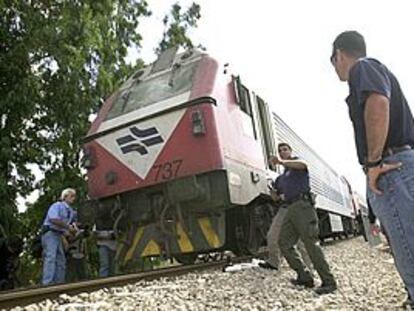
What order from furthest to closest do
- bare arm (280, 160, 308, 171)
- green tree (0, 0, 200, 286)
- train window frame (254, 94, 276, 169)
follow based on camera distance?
1. green tree (0, 0, 200, 286)
2. train window frame (254, 94, 276, 169)
3. bare arm (280, 160, 308, 171)

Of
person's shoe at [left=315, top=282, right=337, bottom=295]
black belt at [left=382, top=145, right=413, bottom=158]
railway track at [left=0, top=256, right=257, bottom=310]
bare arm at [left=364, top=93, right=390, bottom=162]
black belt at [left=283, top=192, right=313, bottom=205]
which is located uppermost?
black belt at [left=283, top=192, right=313, bottom=205]

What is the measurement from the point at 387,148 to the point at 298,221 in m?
3.37

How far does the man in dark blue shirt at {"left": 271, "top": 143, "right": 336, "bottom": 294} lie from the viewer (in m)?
5.59

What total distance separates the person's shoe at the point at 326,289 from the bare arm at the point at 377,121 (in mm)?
3214

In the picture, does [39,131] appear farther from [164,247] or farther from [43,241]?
[164,247]

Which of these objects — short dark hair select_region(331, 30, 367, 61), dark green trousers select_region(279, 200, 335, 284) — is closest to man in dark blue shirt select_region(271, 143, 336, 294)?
dark green trousers select_region(279, 200, 335, 284)

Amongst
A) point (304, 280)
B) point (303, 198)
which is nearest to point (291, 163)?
point (303, 198)

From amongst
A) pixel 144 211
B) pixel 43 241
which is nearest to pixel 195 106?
pixel 144 211

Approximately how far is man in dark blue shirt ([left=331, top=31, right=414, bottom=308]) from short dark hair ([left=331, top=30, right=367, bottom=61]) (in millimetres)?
115

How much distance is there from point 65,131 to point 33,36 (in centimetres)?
219

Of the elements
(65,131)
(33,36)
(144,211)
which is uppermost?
(33,36)

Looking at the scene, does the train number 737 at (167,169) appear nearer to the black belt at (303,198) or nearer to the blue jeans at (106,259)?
the blue jeans at (106,259)

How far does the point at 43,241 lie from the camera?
7723 mm

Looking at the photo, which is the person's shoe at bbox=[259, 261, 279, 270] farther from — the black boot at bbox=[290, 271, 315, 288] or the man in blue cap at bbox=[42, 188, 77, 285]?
the man in blue cap at bbox=[42, 188, 77, 285]
